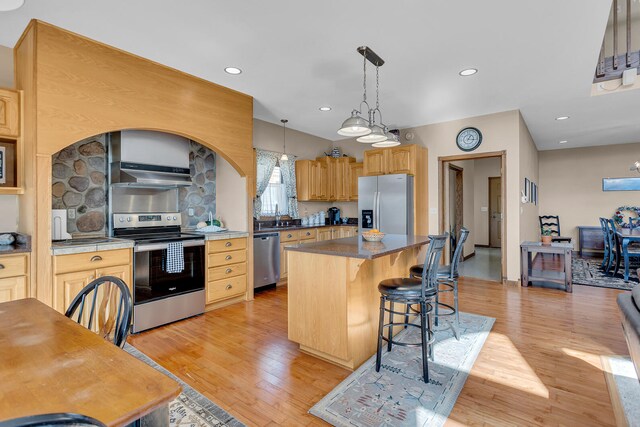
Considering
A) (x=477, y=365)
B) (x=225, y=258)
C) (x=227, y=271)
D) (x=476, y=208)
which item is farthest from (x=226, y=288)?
(x=476, y=208)

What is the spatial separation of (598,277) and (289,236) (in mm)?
5208

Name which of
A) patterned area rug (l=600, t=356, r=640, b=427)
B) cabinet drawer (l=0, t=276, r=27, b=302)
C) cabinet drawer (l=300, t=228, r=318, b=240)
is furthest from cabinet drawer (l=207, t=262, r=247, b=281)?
patterned area rug (l=600, t=356, r=640, b=427)

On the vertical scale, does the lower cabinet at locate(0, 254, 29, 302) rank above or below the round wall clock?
below

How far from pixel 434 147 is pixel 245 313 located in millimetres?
4142

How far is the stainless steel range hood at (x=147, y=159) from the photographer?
3363 mm

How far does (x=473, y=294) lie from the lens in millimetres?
4438

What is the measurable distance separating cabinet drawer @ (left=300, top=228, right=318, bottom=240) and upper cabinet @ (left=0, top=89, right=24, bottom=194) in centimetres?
352

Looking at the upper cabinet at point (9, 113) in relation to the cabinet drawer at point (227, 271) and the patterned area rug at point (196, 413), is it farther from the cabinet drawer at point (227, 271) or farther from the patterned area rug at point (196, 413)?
the patterned area rug at point (196, 413)

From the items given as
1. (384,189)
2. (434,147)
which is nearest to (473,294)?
(384,189)

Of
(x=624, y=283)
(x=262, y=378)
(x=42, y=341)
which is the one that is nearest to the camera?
(x=42, y=341)

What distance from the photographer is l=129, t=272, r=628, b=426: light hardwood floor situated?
6.35 ft

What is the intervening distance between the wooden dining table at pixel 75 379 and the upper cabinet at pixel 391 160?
487 centimetres

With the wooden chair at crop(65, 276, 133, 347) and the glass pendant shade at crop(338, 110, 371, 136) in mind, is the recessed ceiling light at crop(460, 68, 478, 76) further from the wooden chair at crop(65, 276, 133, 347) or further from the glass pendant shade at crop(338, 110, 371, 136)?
the wooden chair at crop(65, 276, 133, 347)

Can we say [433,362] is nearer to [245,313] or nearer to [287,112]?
[245,313]
